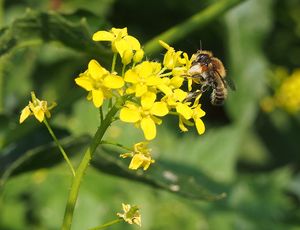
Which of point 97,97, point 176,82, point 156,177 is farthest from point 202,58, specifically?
point 97,97

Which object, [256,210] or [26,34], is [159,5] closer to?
[256,210]

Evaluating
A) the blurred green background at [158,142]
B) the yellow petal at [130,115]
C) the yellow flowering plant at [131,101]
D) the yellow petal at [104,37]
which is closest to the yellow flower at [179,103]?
the yellow flowering plant at [131,101]

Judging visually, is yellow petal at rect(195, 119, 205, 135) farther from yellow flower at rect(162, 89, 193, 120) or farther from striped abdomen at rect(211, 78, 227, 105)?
striped abdomen at rect(211, 78, 227, 105)

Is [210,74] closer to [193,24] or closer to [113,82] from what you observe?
[193,24]

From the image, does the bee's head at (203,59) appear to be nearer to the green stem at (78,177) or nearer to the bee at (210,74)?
the bee at (210,74)

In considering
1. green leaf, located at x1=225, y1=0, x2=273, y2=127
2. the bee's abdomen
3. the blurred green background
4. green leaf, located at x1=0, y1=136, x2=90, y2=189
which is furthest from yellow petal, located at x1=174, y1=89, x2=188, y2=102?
green leaf, located at x1=225, y1=0, x2=273, y2=127

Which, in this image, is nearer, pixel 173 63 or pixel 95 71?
pixel 95 71
